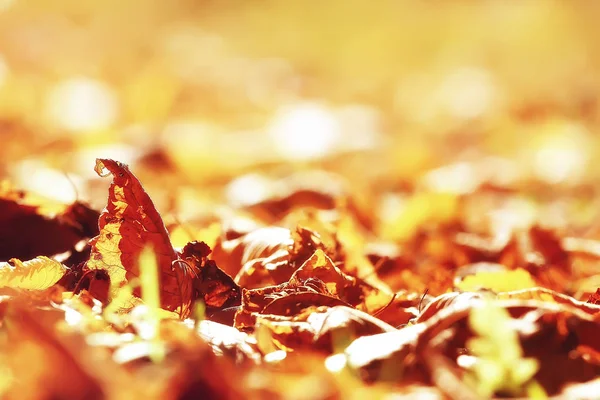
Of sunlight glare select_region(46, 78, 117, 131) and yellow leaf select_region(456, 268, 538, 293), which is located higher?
sunlight glare select_region(46, 78, 117, 131)

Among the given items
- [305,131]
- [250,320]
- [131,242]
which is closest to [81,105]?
[305,131]

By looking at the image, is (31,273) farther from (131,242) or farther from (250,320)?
(250,320)

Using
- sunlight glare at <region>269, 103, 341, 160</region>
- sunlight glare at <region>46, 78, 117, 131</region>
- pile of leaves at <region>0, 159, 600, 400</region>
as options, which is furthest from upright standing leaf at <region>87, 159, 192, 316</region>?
sunlight glare at <region>46, 78, 117, 131</region>

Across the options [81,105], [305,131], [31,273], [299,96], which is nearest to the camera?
[31,273]

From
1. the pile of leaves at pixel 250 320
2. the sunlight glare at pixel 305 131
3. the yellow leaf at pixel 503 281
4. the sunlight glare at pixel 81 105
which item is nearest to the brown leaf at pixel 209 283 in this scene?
the pile of leaves at pixel 250 320

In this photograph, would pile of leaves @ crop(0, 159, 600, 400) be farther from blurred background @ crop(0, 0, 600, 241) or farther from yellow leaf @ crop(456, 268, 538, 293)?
blurred background @ crop(0, 0, 600, 241)
